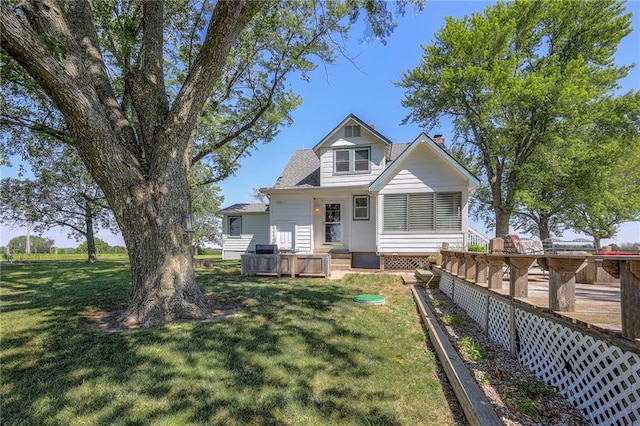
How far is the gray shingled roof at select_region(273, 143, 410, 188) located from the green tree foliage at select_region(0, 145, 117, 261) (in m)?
11.9

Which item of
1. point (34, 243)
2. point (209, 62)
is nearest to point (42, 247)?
point (34, 243)

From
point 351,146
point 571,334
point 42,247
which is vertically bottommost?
point 42,247

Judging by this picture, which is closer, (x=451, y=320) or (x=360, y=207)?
(x=451, y=320)

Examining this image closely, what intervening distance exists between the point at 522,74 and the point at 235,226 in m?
19.2

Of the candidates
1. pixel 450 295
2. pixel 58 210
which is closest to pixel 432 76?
pixel 450 295

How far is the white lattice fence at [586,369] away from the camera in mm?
2230

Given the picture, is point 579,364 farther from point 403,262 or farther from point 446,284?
point 403,262

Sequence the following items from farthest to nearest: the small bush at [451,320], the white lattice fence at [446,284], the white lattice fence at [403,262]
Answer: the white lattice fence at [403,262] < the white lattice fence at [446,284] < the small bush at [451,320]

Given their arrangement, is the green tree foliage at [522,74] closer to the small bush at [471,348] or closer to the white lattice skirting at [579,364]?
the small bush at [471,348]

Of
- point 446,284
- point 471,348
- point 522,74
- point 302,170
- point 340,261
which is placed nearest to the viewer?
point 471,348

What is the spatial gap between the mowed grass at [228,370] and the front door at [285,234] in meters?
8.51

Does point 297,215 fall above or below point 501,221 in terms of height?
above

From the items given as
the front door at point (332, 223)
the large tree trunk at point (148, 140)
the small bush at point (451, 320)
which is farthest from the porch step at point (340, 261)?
the large tree trunk at point (148, 140)

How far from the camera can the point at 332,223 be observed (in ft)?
48.0
